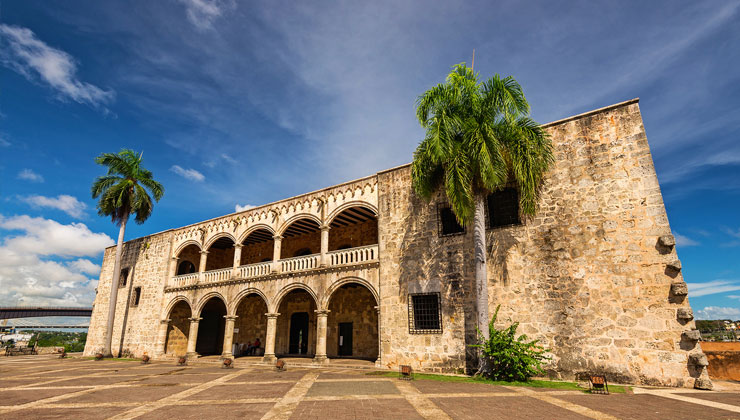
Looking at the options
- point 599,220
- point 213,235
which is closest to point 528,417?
point 599,220

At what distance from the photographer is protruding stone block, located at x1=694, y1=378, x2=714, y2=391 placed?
966 centimetres

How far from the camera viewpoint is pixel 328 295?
16719mm

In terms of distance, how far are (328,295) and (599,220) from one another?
11.3 m

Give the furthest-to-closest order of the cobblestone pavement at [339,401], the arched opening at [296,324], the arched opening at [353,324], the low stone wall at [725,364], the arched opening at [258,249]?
the arched opening at [258,249]
the arched opening at [296,324]
the arched opening at [353,324]
the low stone wall at [725,364]
the cobblestone pavement at [339,401]

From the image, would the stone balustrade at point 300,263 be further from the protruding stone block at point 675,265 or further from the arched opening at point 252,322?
the protruding stone block at point 675,265

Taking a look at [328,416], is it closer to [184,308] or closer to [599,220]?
[599,220]

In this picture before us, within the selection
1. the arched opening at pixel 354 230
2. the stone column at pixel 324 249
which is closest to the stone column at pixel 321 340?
the stone column at pixel 324 249

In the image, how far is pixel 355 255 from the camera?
1666cm

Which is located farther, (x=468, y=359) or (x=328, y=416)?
(x=468, y=359)

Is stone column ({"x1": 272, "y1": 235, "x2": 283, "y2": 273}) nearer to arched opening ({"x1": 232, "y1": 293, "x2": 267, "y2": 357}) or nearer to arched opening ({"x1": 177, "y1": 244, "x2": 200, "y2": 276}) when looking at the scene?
arched opening ({"x1": 232, "y1": 293, "x2": 267, "y2": 357})

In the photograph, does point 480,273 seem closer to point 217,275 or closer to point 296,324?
point 296,324

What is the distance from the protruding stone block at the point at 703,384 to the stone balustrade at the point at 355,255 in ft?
36.0

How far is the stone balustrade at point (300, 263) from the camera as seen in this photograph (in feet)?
58.0

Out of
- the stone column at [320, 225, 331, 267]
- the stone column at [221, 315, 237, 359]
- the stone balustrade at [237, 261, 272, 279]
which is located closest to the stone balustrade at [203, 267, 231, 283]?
the stone balustrade at [237, 261, 272, 279]
